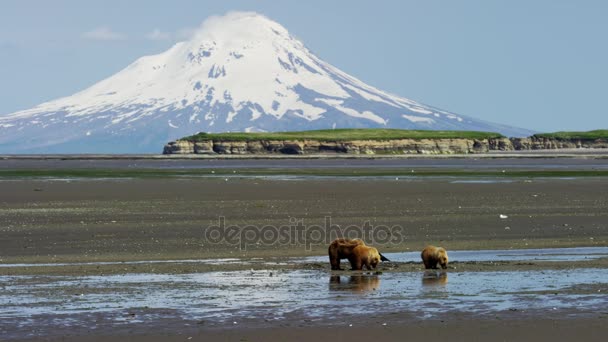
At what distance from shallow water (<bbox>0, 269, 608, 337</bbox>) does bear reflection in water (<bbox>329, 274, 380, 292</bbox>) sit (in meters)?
0.02

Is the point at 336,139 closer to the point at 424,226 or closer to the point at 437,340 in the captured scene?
the point at 424,226

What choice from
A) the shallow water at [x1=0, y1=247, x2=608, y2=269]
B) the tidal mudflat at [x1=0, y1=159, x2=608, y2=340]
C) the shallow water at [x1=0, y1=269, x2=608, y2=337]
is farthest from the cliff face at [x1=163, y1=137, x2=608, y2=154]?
the shallow water at [x1=0, y1=269, x2=608, y2=337]

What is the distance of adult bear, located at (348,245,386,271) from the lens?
23.2 meters

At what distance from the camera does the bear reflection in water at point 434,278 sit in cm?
2095

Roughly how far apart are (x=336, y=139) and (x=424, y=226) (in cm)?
14788

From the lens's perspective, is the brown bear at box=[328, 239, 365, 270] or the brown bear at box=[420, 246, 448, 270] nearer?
the brown bear at box=[420, 246, 448, 270]

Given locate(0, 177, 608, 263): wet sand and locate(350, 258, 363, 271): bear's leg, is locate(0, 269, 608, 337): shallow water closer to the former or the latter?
locate(350, 258, 363, 271): bear's leg

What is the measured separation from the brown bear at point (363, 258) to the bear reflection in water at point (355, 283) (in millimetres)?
747

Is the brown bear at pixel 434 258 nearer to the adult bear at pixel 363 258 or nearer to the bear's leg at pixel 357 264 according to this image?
the adult bear at pixel 363 258

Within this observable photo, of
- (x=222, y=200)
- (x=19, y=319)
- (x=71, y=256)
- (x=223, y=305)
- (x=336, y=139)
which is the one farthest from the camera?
(x=336, y=139)

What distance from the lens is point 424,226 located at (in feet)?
112

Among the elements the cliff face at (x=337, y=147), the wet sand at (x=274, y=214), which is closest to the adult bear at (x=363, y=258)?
the wet sand at (x=274, y=214)

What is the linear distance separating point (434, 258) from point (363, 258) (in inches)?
57.8

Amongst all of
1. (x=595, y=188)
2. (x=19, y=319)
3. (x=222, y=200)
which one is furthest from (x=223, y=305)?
(x=595, y=188)
